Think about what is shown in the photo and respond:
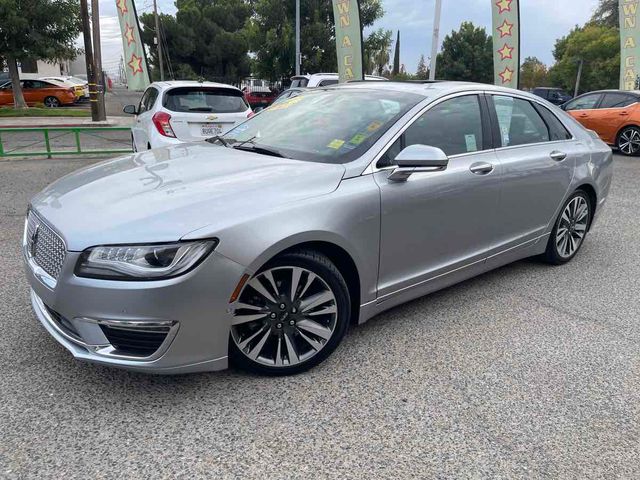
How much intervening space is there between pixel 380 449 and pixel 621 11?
57.8 feet

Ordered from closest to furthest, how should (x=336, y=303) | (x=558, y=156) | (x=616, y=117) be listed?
1. (x=336, y=303)
2. (x=558, y=156)
3. (x=616, y=117)

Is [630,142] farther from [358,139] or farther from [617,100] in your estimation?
[358,139]

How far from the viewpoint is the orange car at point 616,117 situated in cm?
1171

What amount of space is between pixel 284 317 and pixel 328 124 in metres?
1.42

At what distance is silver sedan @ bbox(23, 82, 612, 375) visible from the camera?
235cm

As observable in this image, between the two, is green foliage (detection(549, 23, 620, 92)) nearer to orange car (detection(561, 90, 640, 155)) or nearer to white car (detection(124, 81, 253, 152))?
orange car (detection(561, 90, 640, 155))

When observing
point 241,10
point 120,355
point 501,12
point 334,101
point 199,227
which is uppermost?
point 241,10

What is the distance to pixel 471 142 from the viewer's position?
365 centimetres

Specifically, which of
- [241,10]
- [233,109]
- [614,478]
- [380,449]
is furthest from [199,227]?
[241,10]

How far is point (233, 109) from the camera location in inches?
318

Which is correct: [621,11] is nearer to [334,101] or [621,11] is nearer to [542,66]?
[334,101]

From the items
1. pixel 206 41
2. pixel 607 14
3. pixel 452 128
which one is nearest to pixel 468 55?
pixel 206 41

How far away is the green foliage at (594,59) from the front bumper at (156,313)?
50.9m

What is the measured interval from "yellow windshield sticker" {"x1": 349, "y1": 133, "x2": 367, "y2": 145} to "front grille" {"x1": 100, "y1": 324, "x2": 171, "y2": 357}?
1573 mm
